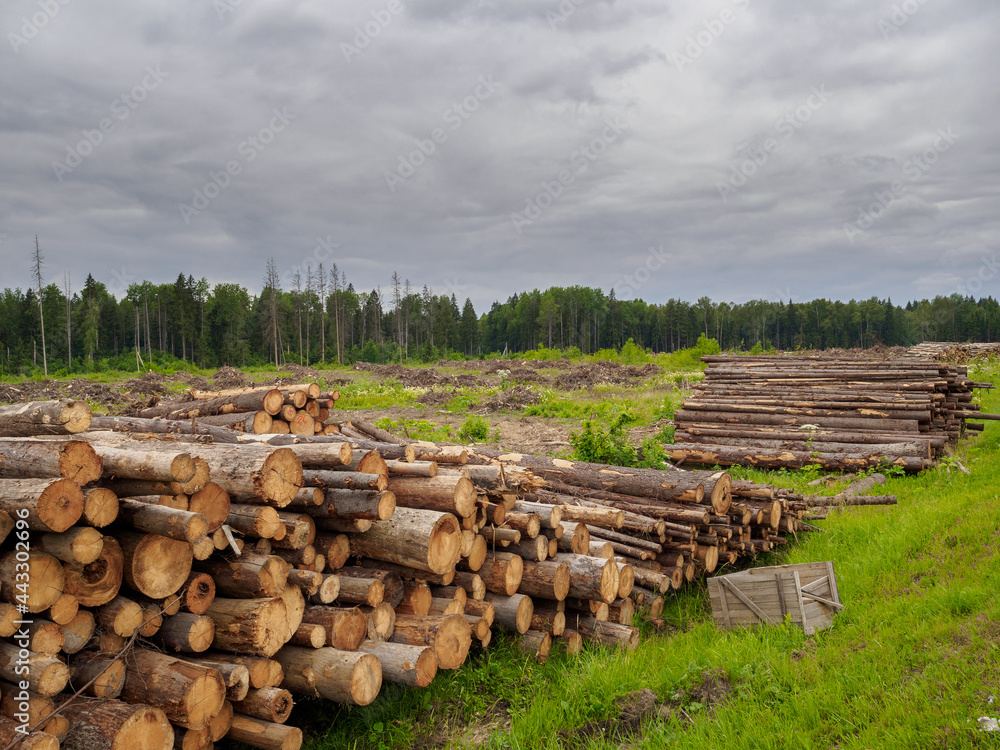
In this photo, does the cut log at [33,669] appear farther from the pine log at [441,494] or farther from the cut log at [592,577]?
the cut log at [592,577]

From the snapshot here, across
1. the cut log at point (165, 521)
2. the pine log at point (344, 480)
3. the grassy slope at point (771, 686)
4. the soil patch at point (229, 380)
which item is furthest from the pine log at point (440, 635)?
the soil patch at point (229, 380)

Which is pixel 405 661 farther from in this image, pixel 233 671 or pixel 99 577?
pixel 99 577

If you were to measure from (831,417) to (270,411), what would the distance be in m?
12.0

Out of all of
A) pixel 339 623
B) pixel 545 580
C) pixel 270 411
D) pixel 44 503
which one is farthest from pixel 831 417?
pixel 44 503

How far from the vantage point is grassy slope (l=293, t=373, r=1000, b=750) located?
4039mm

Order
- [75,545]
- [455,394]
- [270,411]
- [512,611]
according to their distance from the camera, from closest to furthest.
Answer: [75,545], [512,611], [270,411], [455,394]

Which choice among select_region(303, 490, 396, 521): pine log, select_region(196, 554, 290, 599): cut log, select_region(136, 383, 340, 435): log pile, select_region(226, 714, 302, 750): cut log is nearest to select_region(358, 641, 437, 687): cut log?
select_region(226, 714, 302, 750): cut log

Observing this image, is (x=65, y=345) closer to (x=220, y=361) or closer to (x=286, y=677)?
(x=220, y=361)

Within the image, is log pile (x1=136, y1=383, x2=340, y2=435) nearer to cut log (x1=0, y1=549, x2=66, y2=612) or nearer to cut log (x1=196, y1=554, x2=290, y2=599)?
cut log (x1=196, y1=554, x2=290, y2=599)

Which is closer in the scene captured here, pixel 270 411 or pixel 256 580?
pixel 256 580

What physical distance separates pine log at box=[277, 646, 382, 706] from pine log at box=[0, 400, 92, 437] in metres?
2.41

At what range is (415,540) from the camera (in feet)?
15.4

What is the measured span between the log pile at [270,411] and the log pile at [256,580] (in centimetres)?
538

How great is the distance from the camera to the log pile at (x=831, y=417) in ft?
39.0
